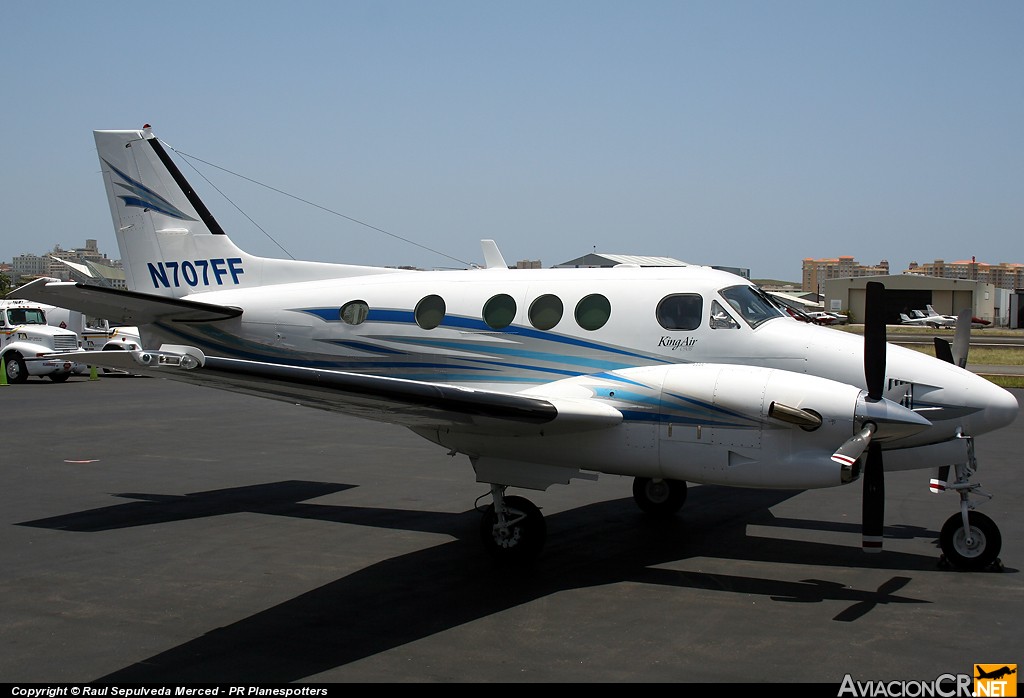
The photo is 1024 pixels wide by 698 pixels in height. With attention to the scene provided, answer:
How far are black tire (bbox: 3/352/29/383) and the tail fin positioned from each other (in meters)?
19.6

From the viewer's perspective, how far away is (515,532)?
351 inches

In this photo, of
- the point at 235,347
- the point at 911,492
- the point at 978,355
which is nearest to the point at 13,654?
A: the point at 235,347

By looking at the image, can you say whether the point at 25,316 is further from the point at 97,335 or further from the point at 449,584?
the point at 449,584

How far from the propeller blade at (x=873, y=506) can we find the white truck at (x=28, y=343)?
2627 centimetres

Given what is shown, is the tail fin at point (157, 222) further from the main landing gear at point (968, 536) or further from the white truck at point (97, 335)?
the white truck at point (97, 335)

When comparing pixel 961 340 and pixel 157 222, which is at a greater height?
pixel 157 222

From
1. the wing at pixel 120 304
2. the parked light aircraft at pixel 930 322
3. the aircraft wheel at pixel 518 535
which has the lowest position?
the parked light aircraft at pixel 930 322

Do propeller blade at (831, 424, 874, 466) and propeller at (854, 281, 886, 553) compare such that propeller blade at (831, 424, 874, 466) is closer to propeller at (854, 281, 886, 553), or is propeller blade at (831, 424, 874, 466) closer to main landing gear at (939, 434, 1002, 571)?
propeller at (854, 281, 886, 553)

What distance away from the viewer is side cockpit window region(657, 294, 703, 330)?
9.30m

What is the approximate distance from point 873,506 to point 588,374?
3075mm

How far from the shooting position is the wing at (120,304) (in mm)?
8664

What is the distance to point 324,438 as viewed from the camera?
17.3m

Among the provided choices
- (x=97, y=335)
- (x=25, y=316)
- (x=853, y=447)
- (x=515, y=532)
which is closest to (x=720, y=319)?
(x=853, y=447)

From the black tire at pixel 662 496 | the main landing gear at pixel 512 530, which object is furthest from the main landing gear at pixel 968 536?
the main landing gear at pixel 512 530
